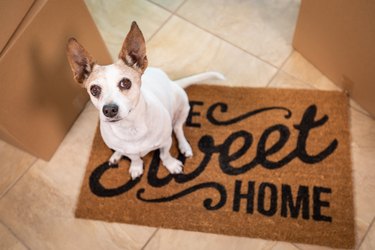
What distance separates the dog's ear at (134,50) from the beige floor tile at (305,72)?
1162 millimetres

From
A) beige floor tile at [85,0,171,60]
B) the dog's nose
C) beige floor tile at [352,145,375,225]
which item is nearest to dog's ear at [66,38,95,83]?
the dog's nose

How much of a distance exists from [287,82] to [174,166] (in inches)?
34.6

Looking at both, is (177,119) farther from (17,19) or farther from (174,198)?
(17,19)

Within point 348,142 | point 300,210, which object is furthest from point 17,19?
point 348,142

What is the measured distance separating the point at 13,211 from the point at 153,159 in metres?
0.84

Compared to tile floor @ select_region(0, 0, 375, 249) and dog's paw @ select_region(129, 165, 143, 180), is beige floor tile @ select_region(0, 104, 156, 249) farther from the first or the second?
dog's paw @ select_region(129, 165, 143, 180)

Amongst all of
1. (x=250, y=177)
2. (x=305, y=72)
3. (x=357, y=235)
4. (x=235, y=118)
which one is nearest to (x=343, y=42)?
(x=305, y=72)

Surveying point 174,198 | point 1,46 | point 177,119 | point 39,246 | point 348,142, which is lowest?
point 39,246

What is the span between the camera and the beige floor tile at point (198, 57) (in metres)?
2.33

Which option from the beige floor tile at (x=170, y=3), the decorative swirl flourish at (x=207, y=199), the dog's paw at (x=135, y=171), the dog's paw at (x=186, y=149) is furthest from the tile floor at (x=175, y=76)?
the dog's paw at (x=186, y=149)

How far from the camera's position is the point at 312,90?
2.23 meters

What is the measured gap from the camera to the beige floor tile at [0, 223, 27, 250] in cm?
199

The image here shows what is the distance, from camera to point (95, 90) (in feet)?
4.65

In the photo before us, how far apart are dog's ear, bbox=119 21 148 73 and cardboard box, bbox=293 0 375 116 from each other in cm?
103
